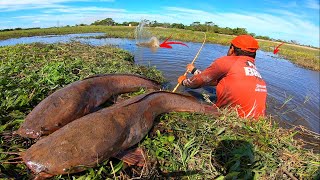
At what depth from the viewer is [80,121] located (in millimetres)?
2252

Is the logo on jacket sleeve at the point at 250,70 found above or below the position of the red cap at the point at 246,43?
below

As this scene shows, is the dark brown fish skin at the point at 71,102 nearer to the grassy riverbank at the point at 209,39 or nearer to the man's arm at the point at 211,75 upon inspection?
the man's arm at the point at 211,75

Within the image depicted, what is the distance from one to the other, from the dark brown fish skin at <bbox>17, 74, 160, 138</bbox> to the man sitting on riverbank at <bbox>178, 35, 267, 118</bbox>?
1353 mm

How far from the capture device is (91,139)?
210 centimetres

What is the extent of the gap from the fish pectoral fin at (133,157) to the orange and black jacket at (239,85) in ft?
6.47

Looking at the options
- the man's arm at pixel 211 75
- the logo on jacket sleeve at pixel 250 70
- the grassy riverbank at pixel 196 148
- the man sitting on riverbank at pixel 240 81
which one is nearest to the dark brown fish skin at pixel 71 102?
the grassy riverbank at pixel 196 148

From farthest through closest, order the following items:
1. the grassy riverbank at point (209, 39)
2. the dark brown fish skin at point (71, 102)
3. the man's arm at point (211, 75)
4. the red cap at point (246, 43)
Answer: the grassy riverbank at point (209, 39), the red cap at point (246, 43), the man's arm at point (211, 75), the dark brown fish skin at point (71, 102)

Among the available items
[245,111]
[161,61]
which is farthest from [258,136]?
[161,61]

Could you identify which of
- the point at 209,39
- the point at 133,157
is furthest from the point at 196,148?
the point at 209,39

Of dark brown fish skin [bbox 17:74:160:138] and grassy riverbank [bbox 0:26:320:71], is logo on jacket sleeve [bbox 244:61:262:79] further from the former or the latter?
grassy riverbank [bbox 0:26:320:71]

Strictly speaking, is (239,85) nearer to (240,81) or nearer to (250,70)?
(240,81)

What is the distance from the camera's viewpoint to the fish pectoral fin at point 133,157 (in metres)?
2.26

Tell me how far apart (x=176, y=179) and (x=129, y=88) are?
79.5 inches

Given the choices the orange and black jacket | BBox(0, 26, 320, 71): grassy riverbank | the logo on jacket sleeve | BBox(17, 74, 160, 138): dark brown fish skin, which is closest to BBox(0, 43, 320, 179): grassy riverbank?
BBox(17, 74, 160, 138): dark brown fish skin
